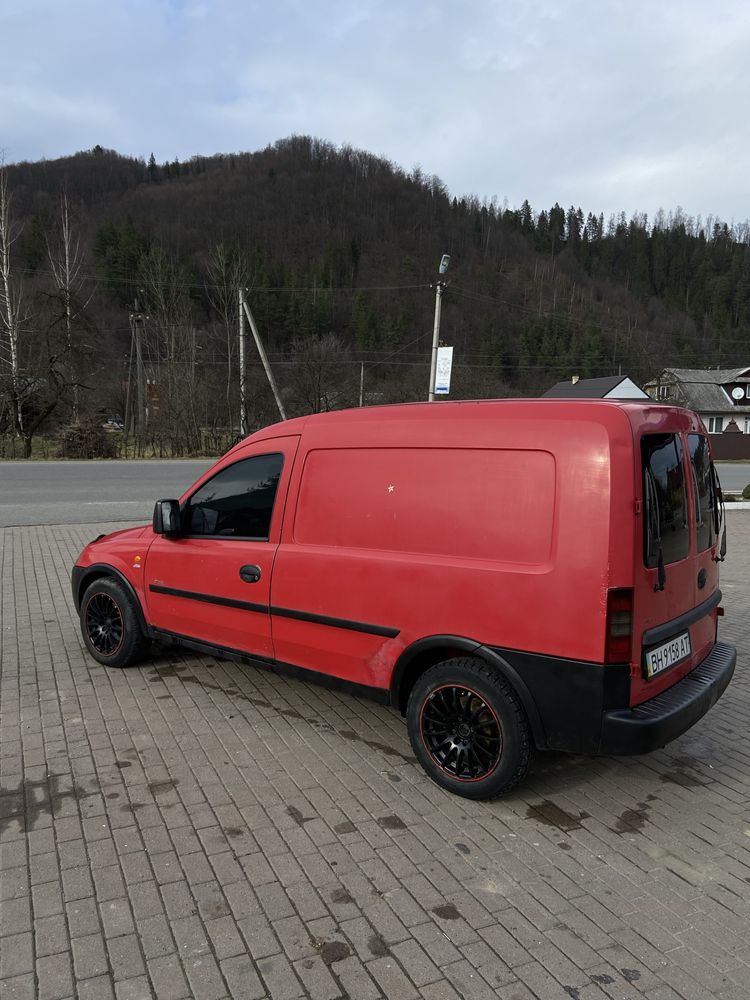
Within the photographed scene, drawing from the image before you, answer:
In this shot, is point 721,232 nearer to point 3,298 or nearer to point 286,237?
point 286,237

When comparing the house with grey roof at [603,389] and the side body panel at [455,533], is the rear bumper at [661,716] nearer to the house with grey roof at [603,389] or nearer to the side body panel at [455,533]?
the side body panel at [455,533]

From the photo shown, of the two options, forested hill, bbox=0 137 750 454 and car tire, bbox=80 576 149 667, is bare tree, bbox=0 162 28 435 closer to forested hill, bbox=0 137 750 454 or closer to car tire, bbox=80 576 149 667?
forested hill, bbox=0 137 750 454

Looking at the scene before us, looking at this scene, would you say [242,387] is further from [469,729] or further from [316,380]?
[469,729]

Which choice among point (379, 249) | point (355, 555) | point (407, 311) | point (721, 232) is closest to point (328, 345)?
point (407, 311)

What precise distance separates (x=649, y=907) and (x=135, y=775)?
2458 millimetres

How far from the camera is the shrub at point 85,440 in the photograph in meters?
28.3

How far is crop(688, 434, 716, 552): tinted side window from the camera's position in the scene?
3439mm

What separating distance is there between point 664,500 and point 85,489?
1662cm

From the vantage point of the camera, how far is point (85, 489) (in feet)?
56.3

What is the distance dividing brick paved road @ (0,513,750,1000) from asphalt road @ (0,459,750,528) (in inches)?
364

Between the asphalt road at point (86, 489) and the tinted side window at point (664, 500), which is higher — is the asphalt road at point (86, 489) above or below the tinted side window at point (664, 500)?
below

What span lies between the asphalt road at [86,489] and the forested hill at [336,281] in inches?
350

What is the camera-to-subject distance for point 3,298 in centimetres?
3109

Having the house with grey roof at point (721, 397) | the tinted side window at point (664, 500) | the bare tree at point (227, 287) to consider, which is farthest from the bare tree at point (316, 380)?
the house with grey roof at point (721, 397)
